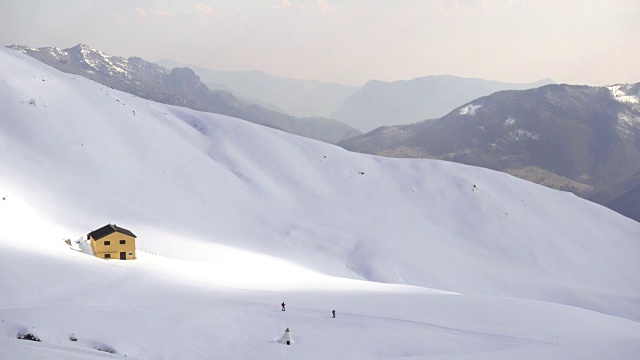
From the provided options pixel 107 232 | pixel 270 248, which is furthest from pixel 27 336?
pixel 270 248

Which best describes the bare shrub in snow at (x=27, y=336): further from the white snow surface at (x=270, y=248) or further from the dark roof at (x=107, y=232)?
the dark roof at (x=107, y=232)

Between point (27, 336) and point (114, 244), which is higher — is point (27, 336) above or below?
below

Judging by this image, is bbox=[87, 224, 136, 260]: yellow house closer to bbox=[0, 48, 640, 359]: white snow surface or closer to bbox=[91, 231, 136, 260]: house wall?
bbox=[91, 231, 136, 260]: house wall

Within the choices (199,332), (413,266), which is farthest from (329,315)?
(413,266)

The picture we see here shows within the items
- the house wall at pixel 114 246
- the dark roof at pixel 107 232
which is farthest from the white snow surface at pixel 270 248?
the dark roof at pixel 107 232

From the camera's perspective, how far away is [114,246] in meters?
33.6

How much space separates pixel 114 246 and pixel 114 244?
0.12 m

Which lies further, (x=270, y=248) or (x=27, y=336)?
(x=270, y=248)

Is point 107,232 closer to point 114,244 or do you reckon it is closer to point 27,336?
point 114,244

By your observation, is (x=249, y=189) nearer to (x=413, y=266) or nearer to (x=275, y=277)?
(x=413, y=266)

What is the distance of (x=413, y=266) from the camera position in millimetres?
53812

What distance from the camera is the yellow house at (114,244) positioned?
33.4m

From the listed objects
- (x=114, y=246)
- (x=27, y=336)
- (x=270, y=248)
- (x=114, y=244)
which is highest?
(x=270, y=248)

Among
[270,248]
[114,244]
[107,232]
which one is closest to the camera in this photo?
[107,232]
